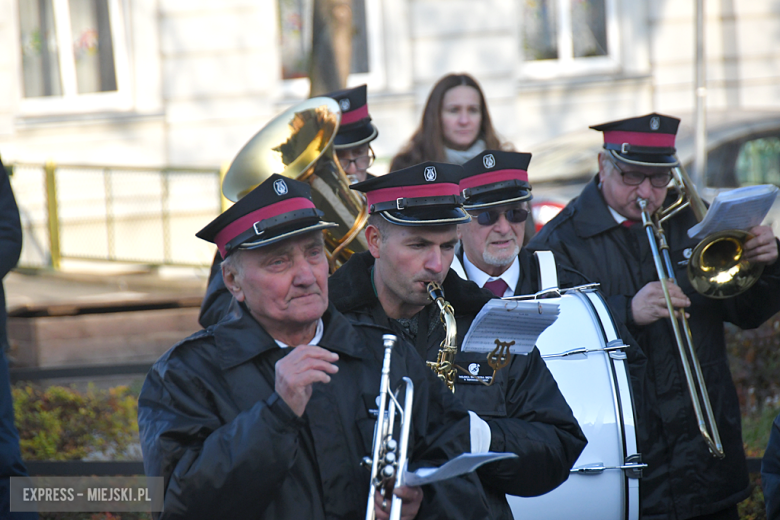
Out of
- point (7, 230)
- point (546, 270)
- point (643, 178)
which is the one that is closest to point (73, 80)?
point (7, 230)

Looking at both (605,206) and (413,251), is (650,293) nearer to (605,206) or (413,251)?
(605,206)

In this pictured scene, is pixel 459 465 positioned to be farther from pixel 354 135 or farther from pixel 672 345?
pixel 354 135

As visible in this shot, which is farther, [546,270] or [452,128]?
[452,128]

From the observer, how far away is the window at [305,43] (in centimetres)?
1191

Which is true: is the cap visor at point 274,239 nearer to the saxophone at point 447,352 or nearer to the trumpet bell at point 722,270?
the saxophone at point 447,352

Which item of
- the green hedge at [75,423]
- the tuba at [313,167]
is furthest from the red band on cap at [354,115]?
the green hedge at [75,423]

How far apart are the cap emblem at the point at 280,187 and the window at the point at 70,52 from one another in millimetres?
9947

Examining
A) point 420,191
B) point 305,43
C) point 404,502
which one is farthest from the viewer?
point 305,43

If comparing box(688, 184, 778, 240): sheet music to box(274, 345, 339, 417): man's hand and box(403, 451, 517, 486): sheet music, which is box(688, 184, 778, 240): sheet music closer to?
box(403, 451, 517, 486): sheet music

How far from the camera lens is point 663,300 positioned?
3658 millimetres

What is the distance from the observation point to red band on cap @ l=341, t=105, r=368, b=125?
4.66 m

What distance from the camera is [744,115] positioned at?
920cm

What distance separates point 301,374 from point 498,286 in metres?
1.62

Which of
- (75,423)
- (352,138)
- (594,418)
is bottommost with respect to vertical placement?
(75,423)
